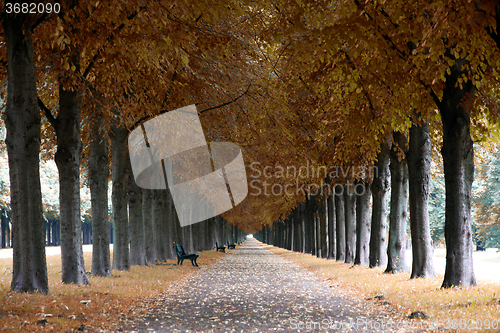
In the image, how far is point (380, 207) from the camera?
18156mm

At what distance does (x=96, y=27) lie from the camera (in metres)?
10.3

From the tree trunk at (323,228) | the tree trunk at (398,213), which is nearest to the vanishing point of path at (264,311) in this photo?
the tree trunk at (398,213)

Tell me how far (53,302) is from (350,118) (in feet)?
27.8

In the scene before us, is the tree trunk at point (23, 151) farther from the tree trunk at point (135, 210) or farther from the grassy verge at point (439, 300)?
the tree trunk at point (135, 210)

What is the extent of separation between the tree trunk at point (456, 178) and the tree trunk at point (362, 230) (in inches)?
382

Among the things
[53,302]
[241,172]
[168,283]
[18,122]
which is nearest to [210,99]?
[168,283]

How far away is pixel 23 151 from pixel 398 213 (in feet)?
40.2

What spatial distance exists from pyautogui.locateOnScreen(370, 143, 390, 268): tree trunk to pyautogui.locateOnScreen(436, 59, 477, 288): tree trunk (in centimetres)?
698

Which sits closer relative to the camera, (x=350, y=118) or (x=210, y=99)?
(x=350, y=118)

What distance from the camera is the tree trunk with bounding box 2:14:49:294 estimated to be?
9.25 metres

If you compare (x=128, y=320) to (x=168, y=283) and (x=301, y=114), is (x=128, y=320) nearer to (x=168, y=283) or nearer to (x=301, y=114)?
(x=168, y=283)

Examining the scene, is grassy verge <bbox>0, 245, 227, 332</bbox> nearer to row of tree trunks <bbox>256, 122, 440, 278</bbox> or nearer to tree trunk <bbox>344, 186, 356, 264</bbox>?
row of tree trunks <bbox>256, 122, 440, 278</bbox>

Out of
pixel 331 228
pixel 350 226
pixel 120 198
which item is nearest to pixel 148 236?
pixel 120 198

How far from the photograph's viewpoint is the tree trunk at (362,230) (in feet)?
67.5
